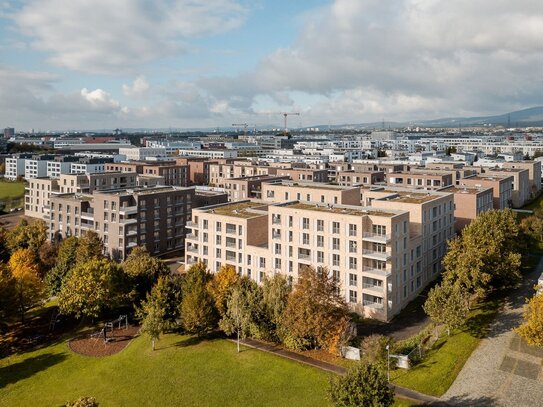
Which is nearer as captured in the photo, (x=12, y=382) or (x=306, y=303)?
(x=306, y=303)

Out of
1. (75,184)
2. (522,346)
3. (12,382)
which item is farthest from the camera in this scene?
(75,184)

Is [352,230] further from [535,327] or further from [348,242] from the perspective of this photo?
[535,327]

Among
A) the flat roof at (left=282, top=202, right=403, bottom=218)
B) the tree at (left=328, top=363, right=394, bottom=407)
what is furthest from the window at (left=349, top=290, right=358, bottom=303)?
the tree at (left=328, top=363, right=394, bottom=407)

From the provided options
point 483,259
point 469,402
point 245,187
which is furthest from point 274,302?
point 245,187

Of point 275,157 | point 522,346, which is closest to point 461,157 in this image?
point 275,157

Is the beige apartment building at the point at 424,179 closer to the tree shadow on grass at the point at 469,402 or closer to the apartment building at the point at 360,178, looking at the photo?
the apartment building at the point at 360,178

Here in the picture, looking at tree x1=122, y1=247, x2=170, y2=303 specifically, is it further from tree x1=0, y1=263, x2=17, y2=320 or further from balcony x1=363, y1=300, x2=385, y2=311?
balcony x1=363, y1=300, x2=385, y2=311

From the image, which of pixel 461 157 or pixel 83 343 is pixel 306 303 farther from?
pixel 461 157
